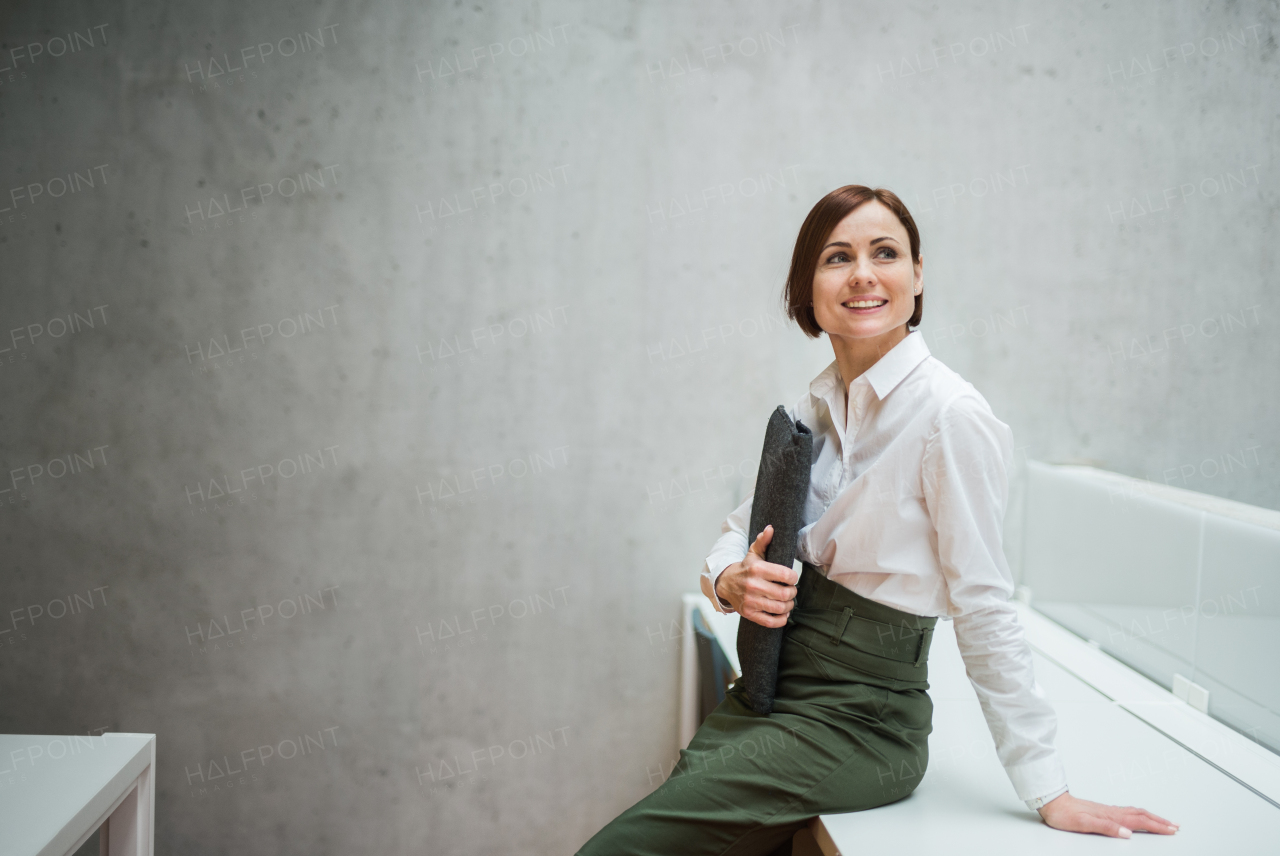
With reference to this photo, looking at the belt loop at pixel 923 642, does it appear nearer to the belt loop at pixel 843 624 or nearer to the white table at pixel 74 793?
the belt loop at pixel 843 624

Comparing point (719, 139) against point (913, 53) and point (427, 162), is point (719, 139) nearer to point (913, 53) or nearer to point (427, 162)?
point (913, 53)

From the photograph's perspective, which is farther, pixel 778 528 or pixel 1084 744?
pixel 1084 744

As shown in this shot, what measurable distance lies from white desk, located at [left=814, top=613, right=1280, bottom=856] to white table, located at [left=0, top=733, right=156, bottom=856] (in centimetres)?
94

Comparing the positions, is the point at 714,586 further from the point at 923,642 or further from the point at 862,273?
the point at 862,273

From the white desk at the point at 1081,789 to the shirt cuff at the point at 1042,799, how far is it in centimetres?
3

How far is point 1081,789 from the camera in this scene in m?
1.19

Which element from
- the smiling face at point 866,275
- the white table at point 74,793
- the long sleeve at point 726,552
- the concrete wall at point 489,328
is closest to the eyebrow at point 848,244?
the smiling face at point 866,275

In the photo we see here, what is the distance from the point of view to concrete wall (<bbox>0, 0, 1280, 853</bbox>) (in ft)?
6.64

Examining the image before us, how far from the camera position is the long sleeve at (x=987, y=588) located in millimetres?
1016

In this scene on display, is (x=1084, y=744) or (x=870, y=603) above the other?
(x=870, y=603)

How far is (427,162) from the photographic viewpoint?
204 cm

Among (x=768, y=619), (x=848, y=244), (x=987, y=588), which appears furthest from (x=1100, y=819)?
(x=848, y=244)

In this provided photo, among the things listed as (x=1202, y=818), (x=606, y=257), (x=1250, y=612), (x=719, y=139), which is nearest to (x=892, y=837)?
(x=1202, y=818)

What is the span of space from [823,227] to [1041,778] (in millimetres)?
773
